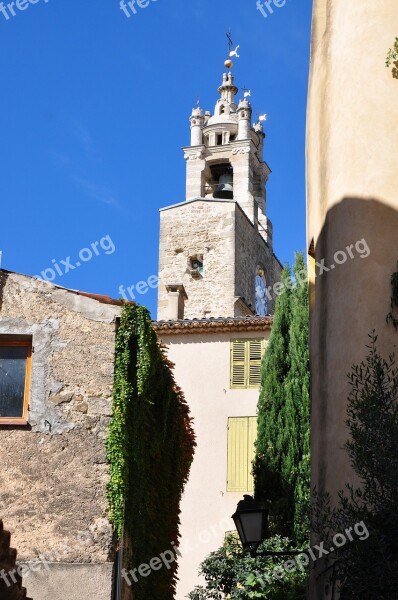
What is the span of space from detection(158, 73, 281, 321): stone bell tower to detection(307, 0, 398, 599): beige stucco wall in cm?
3251

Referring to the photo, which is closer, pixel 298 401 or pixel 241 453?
pixel 298 401

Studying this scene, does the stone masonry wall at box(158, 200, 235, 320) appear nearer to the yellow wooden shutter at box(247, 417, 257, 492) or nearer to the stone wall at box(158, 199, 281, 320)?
the stone wall at box(158, 199, 281, 320)

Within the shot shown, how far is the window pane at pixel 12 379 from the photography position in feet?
44.8

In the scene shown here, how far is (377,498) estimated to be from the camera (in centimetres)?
962

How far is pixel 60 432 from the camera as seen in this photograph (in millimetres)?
13469

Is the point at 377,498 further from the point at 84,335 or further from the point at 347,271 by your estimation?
the point at 84,335

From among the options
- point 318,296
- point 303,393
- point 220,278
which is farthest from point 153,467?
point 220,278

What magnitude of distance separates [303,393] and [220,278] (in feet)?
88.1

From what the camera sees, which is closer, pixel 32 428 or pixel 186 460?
pixel 32 428

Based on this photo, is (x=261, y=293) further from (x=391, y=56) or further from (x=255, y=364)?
(x=391, y=56)

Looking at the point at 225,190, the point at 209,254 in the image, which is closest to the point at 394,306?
the point at 209,254

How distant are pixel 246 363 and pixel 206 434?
6.36 ft

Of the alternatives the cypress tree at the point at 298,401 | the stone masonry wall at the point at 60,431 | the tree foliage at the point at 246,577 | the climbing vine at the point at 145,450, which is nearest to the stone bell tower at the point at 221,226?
the cypress tree at the point at 298,401

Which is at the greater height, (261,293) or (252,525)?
(261,293)
